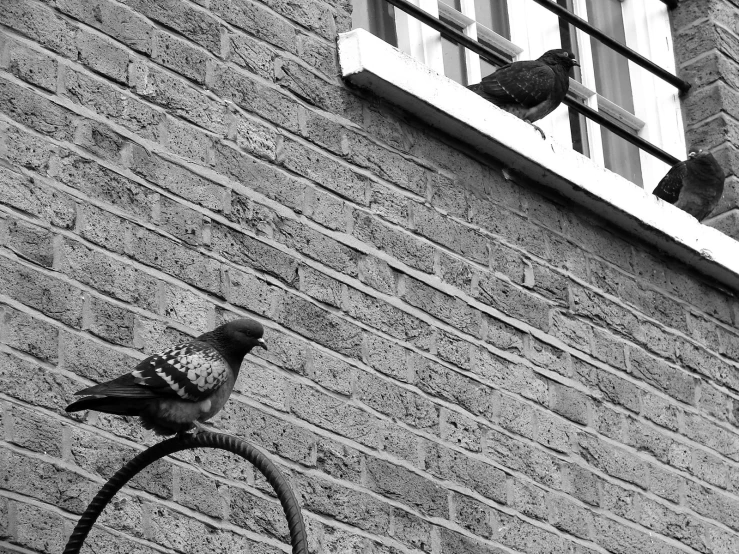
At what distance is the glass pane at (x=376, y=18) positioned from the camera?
6684mm

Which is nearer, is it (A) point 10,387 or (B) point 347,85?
(A) point 10,387

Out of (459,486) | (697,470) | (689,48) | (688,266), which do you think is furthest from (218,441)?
(689,48)

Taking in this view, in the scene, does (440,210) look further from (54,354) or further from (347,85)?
(54,354)

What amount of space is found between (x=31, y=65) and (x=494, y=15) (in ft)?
8.86

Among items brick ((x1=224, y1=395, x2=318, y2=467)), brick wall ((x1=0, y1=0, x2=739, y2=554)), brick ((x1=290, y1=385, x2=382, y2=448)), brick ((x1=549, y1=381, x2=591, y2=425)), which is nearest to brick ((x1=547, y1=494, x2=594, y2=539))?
brick wall ((x1=0, y1=0, x2=739, y2=554))

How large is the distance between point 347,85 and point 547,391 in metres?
1.34

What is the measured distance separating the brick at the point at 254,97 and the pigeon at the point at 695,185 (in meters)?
1.97

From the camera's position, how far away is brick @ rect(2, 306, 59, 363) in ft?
15.6

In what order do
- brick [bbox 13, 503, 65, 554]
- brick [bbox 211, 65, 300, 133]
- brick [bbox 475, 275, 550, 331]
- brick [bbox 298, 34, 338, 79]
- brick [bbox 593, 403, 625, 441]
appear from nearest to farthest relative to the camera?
1. brick [bbox 13, 503, 65, 554]
2. brick [bbox 211, 65, 300, 133]
3. brick [bbox 298, 34, 338, 79]
4. brick [bbox 475, 275, 550, 331]
5. brick [bbox 593, 403, 625, 441]

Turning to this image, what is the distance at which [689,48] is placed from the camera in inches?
306

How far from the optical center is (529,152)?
6402 mm

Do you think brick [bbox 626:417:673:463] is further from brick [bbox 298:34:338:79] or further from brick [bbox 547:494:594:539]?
brick [bbox 298:34:338:79]

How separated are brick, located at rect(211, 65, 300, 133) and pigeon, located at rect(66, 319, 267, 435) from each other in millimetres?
1259

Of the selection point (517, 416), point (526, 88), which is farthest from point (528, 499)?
point (526, 88)
